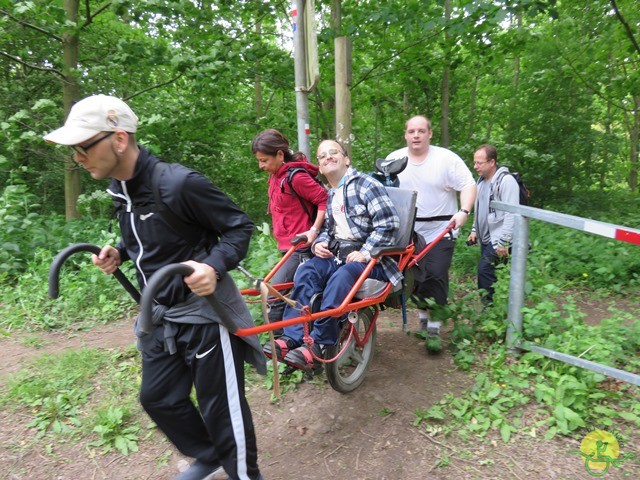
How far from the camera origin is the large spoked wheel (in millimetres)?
3098

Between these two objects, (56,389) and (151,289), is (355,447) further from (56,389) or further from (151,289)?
(56,389)

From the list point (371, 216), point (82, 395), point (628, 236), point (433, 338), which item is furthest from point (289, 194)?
point (628, 236)

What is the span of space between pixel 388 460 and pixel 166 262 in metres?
1.84

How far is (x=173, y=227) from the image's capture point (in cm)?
200

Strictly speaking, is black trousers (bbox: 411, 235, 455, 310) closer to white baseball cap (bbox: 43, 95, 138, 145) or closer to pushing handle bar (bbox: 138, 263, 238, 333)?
pushing handle bar (bbox: 138, 263, 238, 333)

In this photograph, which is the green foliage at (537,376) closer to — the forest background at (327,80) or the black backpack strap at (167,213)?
the black backpack strap at (167,213)

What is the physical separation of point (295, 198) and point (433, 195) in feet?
4.04

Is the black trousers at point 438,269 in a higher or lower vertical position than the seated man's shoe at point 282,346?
higher

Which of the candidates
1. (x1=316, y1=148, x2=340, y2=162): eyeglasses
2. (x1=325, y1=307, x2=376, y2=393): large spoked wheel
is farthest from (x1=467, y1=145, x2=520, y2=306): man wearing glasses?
(x1=316, y1=148, x2=340, y2=162): eyeglasses

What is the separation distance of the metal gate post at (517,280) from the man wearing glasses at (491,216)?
1032mm

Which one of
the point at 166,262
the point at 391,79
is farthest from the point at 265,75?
the point at 166,262

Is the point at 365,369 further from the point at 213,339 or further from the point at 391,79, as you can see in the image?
the point at 391,79

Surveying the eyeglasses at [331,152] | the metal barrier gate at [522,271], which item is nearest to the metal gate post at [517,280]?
the metal barrier gate at [522,271]

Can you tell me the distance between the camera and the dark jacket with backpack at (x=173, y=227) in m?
1.93
